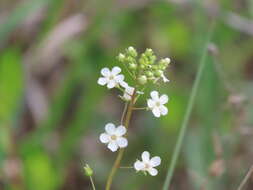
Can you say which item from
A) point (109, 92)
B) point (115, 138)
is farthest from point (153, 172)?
point (109, 92)

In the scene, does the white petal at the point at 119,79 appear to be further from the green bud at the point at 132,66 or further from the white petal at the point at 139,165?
the white petal at the point at 139,165

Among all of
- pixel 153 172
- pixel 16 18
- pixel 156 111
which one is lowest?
pixel 153 172

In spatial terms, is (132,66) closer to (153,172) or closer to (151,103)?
(151,103)

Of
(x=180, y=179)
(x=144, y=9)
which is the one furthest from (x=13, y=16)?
(x=180, y=179)

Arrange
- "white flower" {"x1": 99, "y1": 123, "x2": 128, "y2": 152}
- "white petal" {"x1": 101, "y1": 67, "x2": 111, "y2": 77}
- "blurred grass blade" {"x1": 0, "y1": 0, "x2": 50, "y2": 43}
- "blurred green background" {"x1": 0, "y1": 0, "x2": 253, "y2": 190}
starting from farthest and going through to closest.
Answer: "blurred grass blade" {"x1": 0, "y1": 0, "x2": 50, "y2": 43}
"blurred green background" {"x1": 0, "y1": 0, "x2": 253, "y2": 190}
"white petal" {"x1": 101, "y1": 67, "x2": 111, "y2": 77}
"white flower" {"x1": 99, "y1": 123, "x2": 128, "y2": 152}

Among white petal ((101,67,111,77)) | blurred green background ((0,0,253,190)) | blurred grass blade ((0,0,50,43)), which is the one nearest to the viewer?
white petal ((101,67,111,77))

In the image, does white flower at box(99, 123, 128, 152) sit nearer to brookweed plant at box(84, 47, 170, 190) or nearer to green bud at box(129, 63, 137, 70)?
brookweed plant at box(84, 47, 170, 190)

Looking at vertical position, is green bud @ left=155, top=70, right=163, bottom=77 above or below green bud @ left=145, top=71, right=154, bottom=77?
above

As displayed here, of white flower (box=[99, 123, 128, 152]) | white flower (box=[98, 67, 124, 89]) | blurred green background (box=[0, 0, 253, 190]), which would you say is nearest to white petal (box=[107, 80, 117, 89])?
white flower (box=[98, 67, 124, 89])

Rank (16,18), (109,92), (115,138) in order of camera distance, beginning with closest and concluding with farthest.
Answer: (115,138)
(16,18)
(109,92)

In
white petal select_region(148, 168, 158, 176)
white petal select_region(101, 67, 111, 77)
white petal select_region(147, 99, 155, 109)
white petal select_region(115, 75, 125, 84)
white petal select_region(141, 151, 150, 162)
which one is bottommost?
white petal select_region(148, 168, 158, 176)
